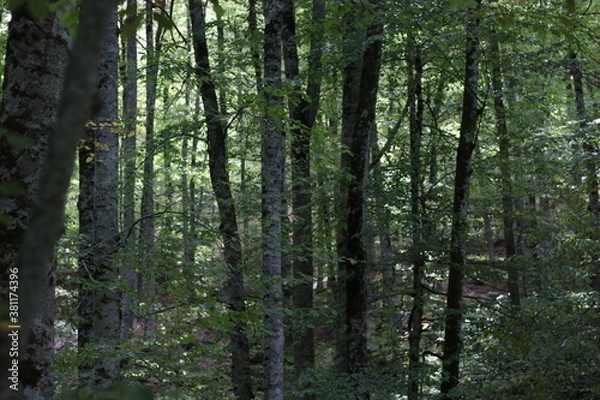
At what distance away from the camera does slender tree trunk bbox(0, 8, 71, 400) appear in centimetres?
232

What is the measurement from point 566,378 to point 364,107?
15.7ft

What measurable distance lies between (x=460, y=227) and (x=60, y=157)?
8.84m

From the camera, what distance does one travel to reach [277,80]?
7.06 meters

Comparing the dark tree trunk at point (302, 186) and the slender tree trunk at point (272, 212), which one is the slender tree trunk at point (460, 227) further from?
the slender tree trunk at point (272, 212)

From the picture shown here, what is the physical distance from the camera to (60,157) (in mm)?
615

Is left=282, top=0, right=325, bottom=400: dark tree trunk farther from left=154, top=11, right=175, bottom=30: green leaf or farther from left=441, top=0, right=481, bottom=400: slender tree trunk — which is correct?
left=154, top=11, right=175, bottom=30: green leaf

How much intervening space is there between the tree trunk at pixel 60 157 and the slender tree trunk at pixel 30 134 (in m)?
1.84

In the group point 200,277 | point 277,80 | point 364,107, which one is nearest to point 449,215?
point 364,107

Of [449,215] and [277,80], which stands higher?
[277,80]

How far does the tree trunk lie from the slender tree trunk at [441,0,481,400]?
8.59 metres

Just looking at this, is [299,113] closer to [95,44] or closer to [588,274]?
[588,274]

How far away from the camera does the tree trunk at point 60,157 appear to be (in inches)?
23.7

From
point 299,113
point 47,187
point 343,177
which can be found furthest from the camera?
point 299,113

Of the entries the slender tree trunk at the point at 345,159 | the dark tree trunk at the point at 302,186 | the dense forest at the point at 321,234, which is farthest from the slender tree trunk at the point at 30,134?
the dark tree trunk at the point at 302,186
